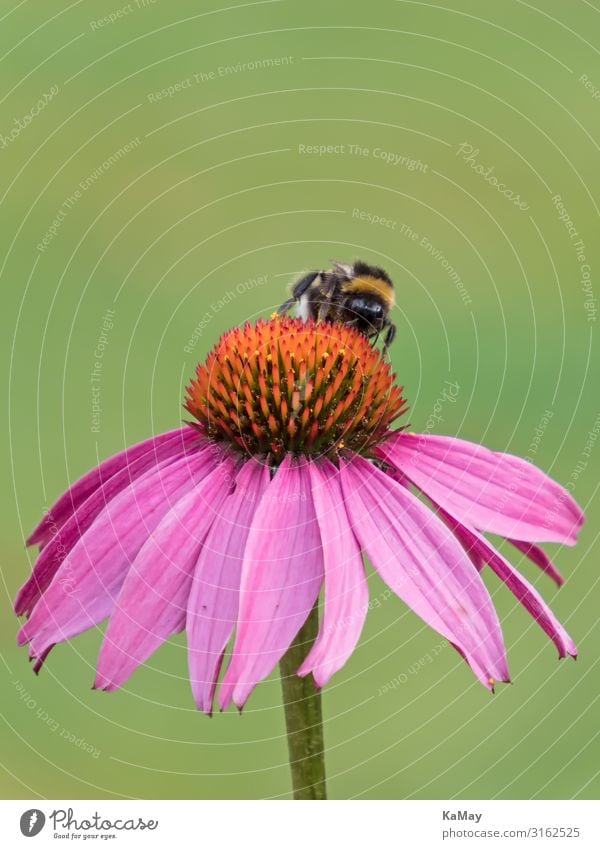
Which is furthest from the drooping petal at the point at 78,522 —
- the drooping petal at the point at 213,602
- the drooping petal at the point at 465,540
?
the drooping petal at the point at 465,540

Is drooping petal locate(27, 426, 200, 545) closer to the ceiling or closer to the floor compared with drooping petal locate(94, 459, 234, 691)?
closer to the ceiling

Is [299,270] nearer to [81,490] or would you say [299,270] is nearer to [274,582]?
[81,490]

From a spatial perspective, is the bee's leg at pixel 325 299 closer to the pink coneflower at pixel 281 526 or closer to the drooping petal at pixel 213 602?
Answer: the pink coneflower at pixel 281 526

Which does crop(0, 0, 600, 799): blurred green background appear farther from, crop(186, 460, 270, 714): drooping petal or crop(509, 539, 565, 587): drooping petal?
crop(186, 460, 270, 714): drooping petal

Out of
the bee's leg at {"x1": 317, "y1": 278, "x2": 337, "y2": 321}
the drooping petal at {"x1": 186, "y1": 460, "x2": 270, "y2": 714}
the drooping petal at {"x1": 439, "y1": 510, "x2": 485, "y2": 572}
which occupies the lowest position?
the drooping petal at {"x1": 186, "y1": 460, "x2": 270, "y2": 714}

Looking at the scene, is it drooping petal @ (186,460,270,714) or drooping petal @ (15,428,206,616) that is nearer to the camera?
drooping petal @ (186,460,270,714)

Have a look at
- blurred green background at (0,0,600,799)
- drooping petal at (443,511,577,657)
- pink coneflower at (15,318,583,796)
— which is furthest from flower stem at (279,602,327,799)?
blurred green background at (0,0,600,799)

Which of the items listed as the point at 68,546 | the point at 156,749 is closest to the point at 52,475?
the point at 156,749

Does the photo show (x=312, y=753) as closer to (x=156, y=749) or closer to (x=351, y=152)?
(x=156, y=749)
